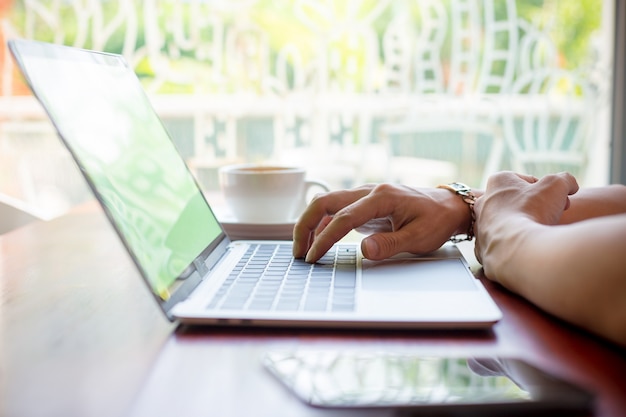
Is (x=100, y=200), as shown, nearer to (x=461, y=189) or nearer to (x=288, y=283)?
(x=288, y=283)

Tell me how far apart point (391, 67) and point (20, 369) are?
286 centimetres

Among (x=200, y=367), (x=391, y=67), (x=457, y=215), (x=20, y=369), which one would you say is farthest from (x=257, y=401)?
(x=391, y=67)

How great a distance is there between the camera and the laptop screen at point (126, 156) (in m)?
0.55

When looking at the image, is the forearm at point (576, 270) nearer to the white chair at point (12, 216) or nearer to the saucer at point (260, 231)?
the saucer at point (260, 231)

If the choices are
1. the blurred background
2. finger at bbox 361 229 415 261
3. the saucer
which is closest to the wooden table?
finger at bbox 361 229 415 261

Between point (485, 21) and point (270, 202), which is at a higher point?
point (485, 21)

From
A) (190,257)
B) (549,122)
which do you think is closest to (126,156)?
(190,257)

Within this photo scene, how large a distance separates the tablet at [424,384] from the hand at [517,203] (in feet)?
0.84

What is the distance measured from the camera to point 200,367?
46cm

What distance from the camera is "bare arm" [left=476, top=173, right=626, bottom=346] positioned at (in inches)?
18.4

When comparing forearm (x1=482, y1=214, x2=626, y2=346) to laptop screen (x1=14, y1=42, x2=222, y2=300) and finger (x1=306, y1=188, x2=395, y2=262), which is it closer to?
finger (x1=306, y1=188, x2=395, y2=262)

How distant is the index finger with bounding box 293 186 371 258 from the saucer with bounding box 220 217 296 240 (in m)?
0.14

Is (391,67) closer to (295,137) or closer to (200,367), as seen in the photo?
(295,137)

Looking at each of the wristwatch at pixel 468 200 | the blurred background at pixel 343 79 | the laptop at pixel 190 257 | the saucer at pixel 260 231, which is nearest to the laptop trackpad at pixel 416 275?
the laptop at pixel 190 257
